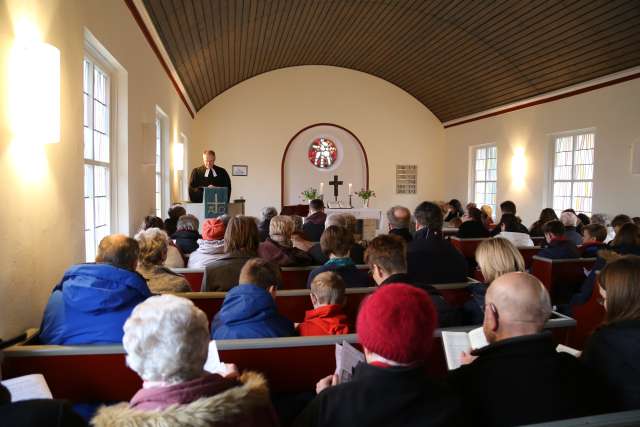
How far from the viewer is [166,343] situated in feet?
4.32

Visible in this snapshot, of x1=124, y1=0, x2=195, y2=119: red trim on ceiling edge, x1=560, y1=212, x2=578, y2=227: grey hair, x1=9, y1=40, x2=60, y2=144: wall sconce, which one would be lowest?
x1=560, y1=212, x2=578, y2=227: grey hair

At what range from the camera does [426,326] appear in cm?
135

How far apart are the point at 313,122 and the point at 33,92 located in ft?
36.7

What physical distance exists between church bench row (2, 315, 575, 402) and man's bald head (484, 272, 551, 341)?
69 centimetres

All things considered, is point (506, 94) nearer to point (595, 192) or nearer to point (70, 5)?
point (595, 192)

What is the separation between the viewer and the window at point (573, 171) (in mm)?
8977

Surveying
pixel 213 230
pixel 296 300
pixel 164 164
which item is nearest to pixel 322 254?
pixel 213 230

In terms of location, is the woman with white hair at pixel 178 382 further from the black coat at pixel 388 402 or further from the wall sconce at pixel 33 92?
the wall sconce at pixel 33 92

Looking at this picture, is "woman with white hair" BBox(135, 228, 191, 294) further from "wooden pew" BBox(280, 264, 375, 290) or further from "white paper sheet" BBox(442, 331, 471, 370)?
"white paper sheet" BBox(442, 331, 471, 370)

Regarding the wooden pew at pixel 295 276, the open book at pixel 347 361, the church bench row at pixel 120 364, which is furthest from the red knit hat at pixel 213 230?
the open book at pixel 347 361

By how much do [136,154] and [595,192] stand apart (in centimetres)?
699

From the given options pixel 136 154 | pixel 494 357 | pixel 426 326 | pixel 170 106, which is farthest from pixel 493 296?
pixel 170 106

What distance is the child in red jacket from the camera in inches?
97.1

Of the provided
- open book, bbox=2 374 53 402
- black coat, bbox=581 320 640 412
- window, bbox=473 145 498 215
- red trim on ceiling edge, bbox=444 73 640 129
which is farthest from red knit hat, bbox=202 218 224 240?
window, bbox=473 145 498 215
